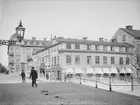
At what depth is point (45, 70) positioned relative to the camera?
3684 cm

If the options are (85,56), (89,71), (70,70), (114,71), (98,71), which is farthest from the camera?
(114,71)

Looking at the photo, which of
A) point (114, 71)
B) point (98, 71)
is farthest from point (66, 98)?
point (114, 71)

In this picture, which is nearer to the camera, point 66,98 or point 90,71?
point 66,98

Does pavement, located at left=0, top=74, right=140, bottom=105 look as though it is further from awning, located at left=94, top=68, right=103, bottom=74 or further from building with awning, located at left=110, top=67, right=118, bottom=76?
building with awning, located at left=110, top=67, right=118, bottom=76

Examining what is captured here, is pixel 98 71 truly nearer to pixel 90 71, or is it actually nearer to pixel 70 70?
pixel 90 71

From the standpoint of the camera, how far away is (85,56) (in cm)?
2945

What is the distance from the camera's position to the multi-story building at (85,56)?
28.6 metres

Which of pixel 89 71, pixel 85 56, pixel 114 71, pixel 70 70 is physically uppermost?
pixel 85 56

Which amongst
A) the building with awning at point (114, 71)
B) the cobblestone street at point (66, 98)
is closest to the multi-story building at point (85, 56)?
the building with awning at point (114, 71)

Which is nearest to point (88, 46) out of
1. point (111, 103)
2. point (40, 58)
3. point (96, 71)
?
point (96, 71)

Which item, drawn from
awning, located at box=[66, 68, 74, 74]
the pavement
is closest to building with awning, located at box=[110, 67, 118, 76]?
awning, located at box=[66, 68, 74, 74]

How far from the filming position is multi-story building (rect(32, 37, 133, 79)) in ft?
93.8

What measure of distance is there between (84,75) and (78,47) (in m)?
4.47

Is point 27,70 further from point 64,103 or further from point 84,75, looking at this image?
point 64,103
